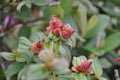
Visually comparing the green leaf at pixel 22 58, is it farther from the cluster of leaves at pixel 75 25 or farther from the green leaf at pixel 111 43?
the green leaf at pixel 111 43

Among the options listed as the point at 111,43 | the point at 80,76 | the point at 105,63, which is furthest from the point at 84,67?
the point at 111,43

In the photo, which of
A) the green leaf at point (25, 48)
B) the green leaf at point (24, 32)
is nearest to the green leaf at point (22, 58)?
the green leaf at point (25, 48)

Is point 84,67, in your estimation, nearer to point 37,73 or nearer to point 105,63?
point 37,73

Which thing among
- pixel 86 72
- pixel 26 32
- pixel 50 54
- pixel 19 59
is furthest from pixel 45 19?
pixel 50 54

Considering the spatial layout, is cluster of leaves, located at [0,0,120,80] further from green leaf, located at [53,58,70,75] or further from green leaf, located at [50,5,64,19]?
green leaf, located at [53,58,70,75]

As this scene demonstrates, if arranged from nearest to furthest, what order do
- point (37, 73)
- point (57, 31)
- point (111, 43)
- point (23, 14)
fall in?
point (37, 73) → point (57, 31) → point (23, 14) → point (111, 43)

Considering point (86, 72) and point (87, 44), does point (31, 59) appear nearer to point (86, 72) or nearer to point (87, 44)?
point (86, 72)
